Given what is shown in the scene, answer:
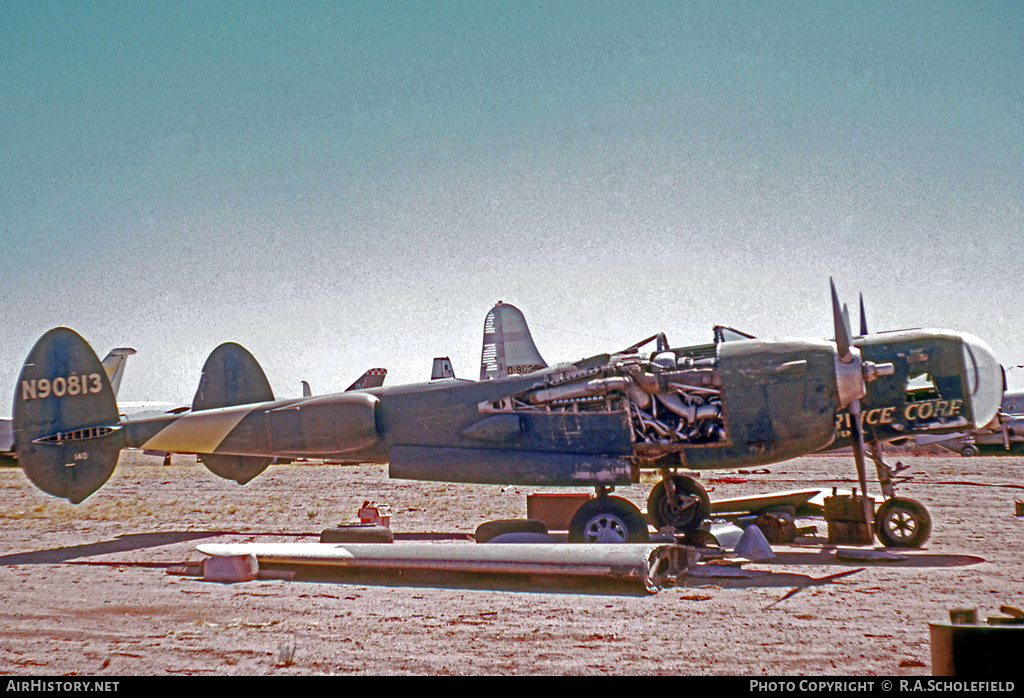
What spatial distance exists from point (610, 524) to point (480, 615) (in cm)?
417

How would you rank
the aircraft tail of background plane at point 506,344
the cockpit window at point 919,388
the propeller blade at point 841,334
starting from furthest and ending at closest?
the aircraft tail of background plane at point 506,344 → the cockpit window at point 919,388 → the propeller blade at point 841,334

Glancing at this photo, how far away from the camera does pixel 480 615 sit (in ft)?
24.1

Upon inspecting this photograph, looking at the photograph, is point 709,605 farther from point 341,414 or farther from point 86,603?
point 341,414

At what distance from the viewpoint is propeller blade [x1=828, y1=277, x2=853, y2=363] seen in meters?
10.6

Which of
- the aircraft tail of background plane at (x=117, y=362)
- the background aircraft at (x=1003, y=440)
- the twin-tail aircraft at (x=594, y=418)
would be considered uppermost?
the aircraft tail of background plane at (x=117, y=362)

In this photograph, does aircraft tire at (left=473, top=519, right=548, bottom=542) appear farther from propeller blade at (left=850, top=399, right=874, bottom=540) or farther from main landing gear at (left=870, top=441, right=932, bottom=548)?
main landing gear at (left=870, top=441, right=932, bottom=548)

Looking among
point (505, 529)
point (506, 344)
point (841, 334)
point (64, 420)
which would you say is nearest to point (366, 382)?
point (506, 344)

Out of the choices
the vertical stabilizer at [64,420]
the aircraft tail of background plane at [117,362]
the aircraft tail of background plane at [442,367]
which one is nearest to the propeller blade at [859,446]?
the vertical stabilizer at [64,420]

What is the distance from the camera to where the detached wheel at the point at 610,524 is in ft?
36.1

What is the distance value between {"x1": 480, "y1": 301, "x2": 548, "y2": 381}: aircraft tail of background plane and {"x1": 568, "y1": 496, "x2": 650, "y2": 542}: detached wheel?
7.24 meters

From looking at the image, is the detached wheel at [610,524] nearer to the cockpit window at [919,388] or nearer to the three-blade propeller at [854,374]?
the three-blade propeller at [854,374]

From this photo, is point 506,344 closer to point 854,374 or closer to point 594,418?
point 594,418

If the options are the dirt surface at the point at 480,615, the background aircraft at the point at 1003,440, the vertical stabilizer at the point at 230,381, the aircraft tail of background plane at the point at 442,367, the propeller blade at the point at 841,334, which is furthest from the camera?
the background aircraft at the point at 1003,440

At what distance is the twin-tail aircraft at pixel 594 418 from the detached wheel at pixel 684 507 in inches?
1.0
